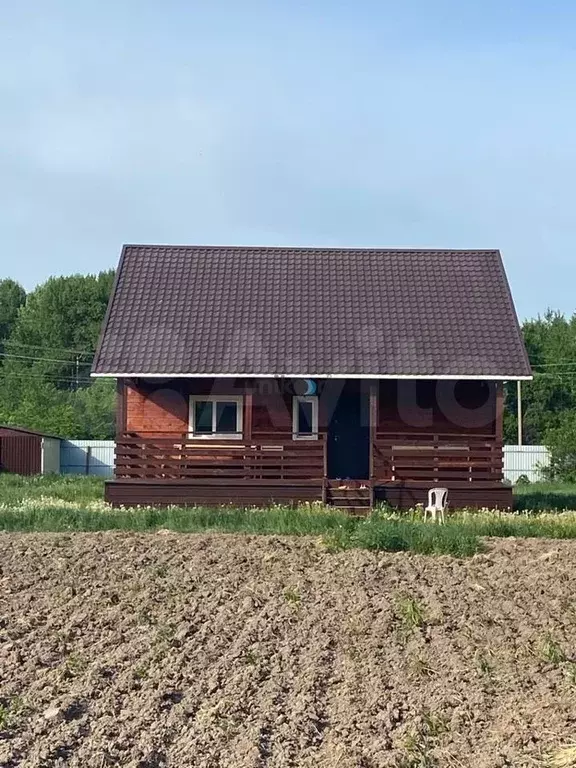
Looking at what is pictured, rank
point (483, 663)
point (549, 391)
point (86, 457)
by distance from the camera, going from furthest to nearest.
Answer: point (549, 391)
point (86, 457)
point (483, 663)

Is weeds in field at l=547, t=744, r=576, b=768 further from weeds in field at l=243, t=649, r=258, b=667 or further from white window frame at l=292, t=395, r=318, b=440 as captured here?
white window frame at l=292, t=395, r=318, b=440

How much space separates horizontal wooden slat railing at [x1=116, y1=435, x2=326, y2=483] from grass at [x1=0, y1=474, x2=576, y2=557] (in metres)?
0.92

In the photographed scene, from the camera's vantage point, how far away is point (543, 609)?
29.3 feet

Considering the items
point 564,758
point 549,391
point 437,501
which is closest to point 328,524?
point 437,501

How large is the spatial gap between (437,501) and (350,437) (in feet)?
10.4

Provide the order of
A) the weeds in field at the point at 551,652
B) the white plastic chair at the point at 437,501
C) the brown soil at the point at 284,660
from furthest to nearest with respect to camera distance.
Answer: the white plastic chair at the point at 437,501
the weeds in field at the point at 551,652
the brown soil at the point at 284,660

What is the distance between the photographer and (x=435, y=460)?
1723cm

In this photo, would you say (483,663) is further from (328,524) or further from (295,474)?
(295,474)

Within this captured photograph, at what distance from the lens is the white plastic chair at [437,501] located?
16.0 meters

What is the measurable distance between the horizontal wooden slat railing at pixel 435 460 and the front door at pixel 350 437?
5.85ft

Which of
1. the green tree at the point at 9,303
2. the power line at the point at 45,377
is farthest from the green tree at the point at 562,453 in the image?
the green tree at the point at 9,303

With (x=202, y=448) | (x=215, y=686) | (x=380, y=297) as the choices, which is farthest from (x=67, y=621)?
(x=380, y=297)

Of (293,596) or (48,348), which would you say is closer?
(293,596)

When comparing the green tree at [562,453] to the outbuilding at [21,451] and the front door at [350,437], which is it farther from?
the outbuilding at [21,451]
